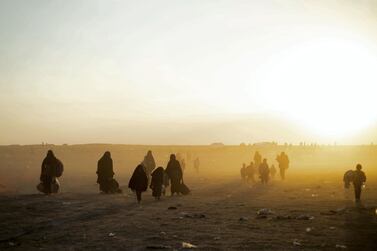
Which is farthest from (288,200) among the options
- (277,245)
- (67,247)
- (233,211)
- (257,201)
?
(67,247)

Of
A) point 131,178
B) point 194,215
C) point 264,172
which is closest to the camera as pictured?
point 194,215

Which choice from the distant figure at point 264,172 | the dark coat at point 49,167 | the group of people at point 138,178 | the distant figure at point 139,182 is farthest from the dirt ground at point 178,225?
the distant figure at point 264,172

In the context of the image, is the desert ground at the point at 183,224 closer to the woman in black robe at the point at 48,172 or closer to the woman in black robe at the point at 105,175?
the woman in black robe at the point at 48,172

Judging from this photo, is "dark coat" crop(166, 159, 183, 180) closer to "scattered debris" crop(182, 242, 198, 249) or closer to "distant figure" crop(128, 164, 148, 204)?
"distant figure" crop(128, 164, 148, 204)

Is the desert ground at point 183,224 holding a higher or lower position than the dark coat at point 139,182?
lower

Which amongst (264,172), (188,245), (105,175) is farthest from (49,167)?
(264,172)

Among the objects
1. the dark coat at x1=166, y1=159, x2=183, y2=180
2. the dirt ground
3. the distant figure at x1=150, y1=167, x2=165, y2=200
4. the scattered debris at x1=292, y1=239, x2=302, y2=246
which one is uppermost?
the dark coat at x1=166, y1=159, x2=183, y2=180

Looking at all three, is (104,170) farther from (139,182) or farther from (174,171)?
(139,182)

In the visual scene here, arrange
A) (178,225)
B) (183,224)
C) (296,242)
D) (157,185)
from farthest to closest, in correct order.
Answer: (157,185) < (183,224) < (178,225) < (296,242)

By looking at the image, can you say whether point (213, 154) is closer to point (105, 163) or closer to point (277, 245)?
point (105, 163)

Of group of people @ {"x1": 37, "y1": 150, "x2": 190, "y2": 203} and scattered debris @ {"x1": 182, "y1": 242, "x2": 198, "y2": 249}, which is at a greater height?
group of people @ {"x1": 37, "y1": 150, "x2": 190, "y2": 203}

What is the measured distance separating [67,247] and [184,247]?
277cm

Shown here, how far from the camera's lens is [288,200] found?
2116cm

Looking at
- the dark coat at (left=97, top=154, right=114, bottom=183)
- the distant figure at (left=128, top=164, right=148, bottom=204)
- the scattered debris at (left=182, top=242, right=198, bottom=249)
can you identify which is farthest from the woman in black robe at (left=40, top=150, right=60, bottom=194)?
the scattered debris at (left=182, top=242, right=198, bottom=249)
